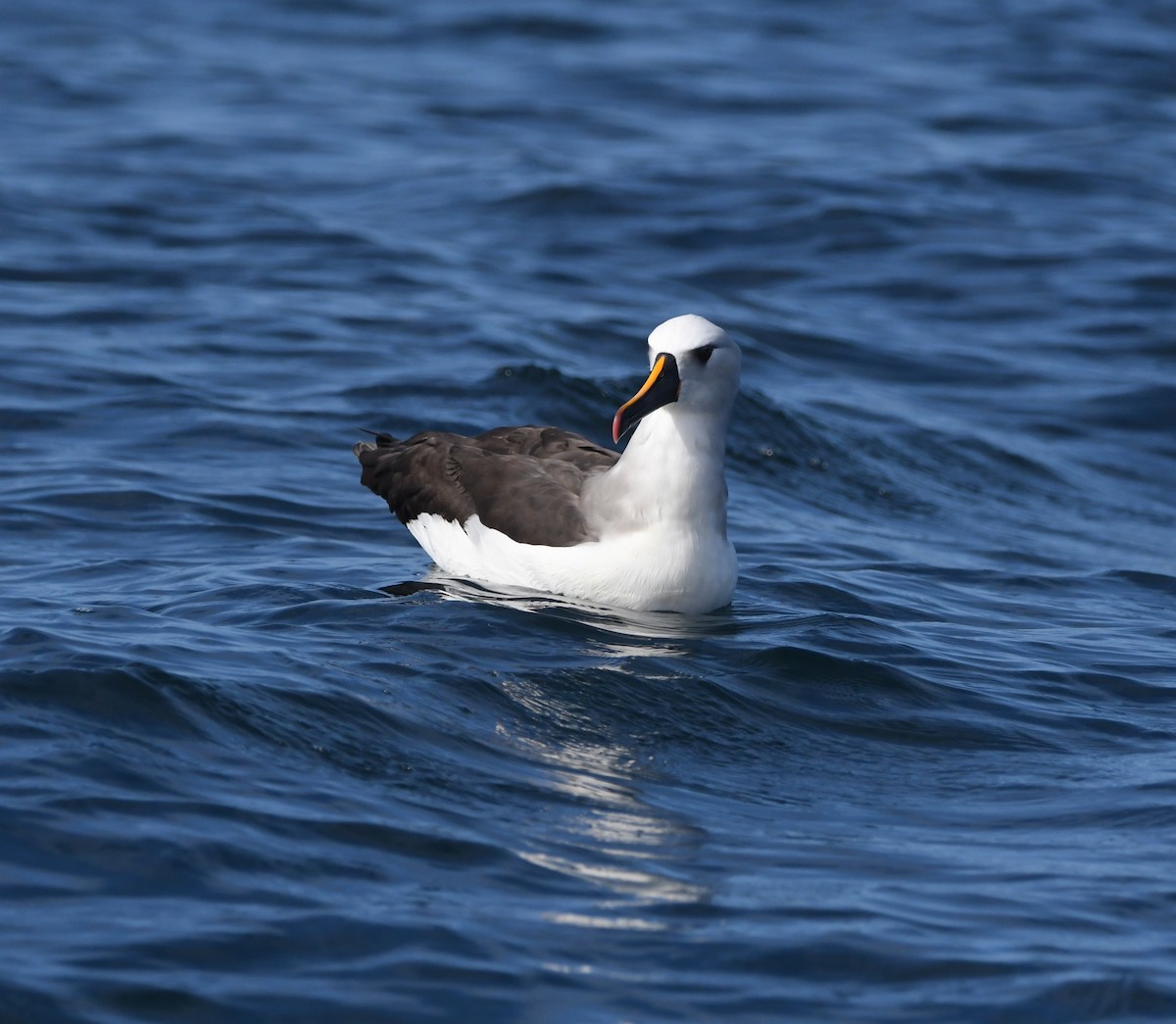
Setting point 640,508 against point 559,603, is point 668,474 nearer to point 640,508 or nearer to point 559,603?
point 640,508

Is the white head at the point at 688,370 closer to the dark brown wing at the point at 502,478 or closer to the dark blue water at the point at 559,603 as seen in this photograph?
the dark brown wing at the point at 502,478

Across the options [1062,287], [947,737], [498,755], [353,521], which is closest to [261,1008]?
[498,755]

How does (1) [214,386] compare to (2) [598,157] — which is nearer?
(1) [214,386]

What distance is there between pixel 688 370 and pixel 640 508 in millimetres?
713

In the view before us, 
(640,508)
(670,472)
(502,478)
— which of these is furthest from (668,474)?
(502,478)

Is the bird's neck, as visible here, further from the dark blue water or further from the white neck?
the dark blue water

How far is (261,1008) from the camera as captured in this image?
5.53 meters

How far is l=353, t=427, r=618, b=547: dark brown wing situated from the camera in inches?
383

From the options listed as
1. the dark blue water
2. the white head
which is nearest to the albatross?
the white head

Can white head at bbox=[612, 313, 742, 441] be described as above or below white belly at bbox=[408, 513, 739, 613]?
above

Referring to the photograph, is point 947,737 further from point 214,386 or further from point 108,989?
point 214,386

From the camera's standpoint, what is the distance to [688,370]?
30.6ft

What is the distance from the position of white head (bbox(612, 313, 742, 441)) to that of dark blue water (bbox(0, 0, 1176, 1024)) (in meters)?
1.06

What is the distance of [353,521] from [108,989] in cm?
629
